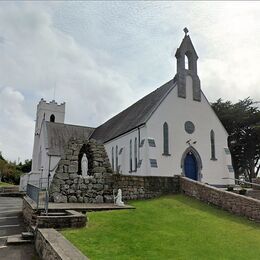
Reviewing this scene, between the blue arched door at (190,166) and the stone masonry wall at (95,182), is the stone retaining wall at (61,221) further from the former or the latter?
the blue arched door at (190,166)

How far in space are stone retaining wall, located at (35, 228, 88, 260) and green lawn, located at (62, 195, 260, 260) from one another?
54cm

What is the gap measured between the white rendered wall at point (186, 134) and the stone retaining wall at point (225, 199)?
5671 mm

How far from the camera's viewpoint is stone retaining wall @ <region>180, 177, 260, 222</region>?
12562 mm

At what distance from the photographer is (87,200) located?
15.7 meters

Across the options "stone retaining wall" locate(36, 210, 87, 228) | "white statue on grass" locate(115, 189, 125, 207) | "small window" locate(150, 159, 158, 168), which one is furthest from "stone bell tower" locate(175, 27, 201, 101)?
"stone retaining wall" locate(36, 210, 87, 228)

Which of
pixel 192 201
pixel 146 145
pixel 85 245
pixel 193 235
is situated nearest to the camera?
pixel 85 245

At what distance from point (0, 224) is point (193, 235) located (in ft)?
28.4

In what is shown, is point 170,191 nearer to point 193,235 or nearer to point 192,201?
point 192,201

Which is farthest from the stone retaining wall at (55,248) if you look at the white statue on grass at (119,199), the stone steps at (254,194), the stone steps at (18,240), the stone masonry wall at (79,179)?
the stone steps at (254,194)

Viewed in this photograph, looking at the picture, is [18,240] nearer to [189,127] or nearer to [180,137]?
[180,137]

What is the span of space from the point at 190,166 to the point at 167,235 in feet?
57.0

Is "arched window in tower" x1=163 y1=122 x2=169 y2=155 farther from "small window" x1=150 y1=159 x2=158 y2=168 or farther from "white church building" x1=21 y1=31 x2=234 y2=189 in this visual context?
"small window" x1=150 y1=159 x2=158 y2=168

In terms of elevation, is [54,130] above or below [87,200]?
above

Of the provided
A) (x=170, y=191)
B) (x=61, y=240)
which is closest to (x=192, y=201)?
(x=170, y=191)
